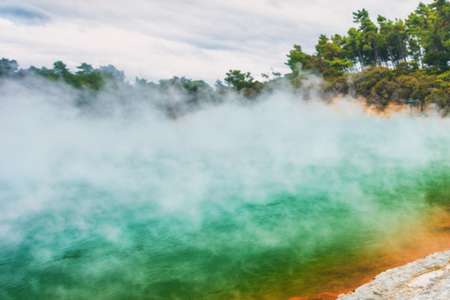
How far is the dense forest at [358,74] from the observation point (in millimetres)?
22219

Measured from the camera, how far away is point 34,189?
32.3 feet

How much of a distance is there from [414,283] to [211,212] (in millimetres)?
4442

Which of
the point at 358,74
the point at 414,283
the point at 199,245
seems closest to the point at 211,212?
the point at 199,245

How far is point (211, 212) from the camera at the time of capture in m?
7.79

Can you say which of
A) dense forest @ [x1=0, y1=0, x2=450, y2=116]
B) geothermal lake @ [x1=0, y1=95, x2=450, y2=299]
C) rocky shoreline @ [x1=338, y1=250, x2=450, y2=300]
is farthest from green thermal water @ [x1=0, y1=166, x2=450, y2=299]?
dense forest @ [x1=0, y1=0, x2=450, y2=116]

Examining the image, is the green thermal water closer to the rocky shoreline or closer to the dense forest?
the rocky shoreline

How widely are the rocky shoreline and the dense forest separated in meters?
16.4

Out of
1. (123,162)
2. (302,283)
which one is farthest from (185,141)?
(302,283)

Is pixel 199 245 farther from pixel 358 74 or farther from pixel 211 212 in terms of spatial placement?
pixel 358 74

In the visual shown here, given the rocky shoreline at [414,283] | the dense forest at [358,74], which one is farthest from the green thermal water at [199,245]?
the dense forest at [358,74]

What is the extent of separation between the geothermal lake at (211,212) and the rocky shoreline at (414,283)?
47cm

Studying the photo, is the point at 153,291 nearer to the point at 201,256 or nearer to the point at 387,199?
the point at 201,256

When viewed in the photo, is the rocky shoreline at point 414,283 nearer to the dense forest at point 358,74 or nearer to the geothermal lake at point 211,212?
the geothermal lake at point 211,212

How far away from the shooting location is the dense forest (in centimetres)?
2222
